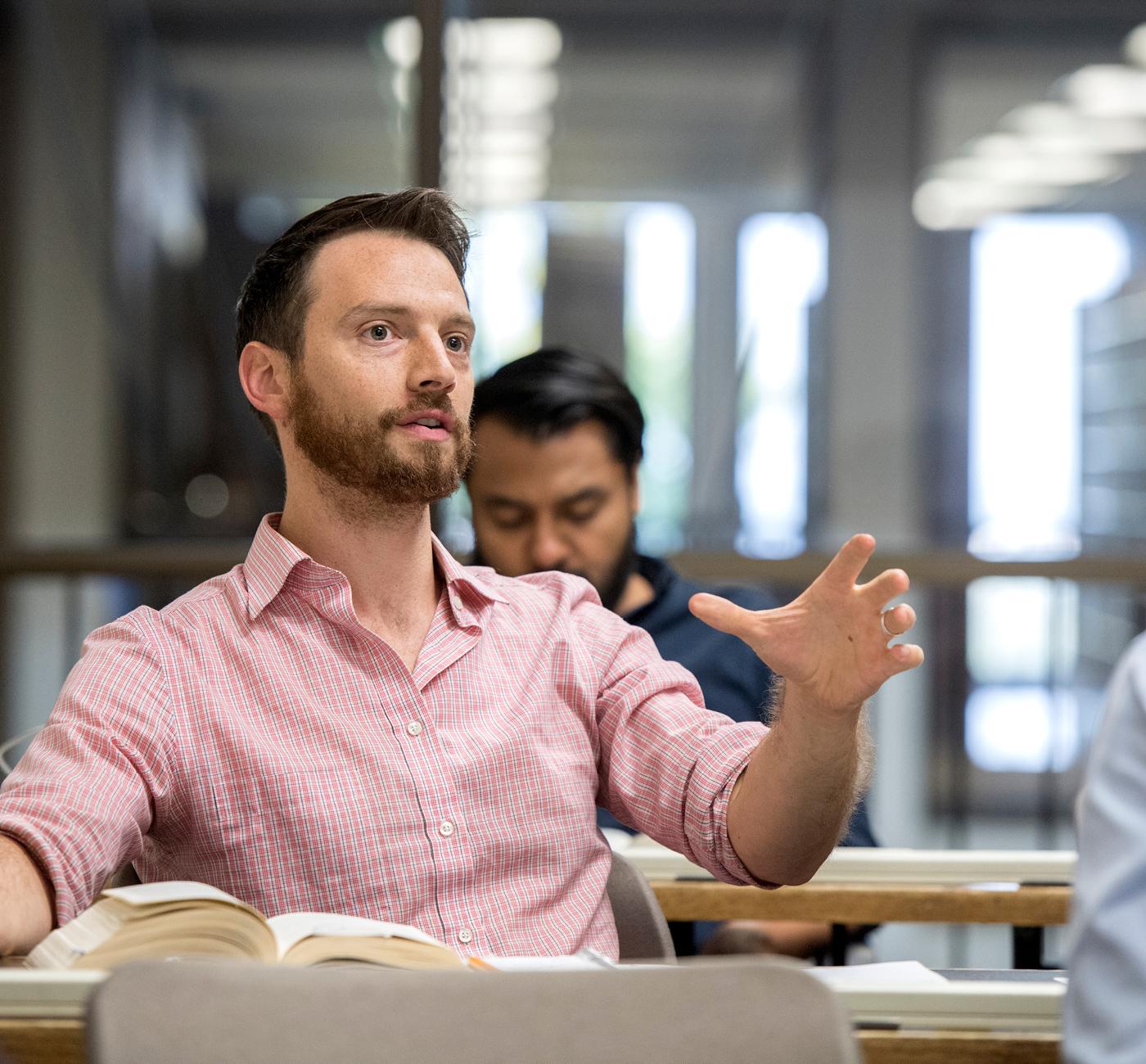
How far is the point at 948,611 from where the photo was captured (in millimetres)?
4352

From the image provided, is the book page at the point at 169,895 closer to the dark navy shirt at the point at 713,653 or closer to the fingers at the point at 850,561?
the fingers at the point at 850,561

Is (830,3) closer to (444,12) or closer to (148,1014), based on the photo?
(444,12)

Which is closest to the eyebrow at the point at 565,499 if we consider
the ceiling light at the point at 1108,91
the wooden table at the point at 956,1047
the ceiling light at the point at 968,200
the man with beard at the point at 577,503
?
the man with beard at the point at 577,503

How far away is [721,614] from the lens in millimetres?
1172

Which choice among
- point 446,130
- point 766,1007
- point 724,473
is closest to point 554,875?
point 766,1007

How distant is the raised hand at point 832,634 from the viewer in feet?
3.79

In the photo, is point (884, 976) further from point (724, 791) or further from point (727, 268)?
point (727, 268)

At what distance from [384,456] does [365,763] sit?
0.28 metres

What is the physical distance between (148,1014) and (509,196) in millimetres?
3593

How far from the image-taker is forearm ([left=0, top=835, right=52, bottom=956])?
1.08 meters

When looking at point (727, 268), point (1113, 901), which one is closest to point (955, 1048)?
point (1113, 901)

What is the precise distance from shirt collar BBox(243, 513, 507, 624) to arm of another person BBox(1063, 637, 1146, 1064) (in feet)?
2.42

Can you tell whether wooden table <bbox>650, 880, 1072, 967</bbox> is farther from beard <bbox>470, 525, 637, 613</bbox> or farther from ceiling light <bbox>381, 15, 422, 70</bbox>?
ceiling light <bbox>381, 15, 422, 70</bbox>

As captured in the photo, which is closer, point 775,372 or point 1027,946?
point 1027,946
